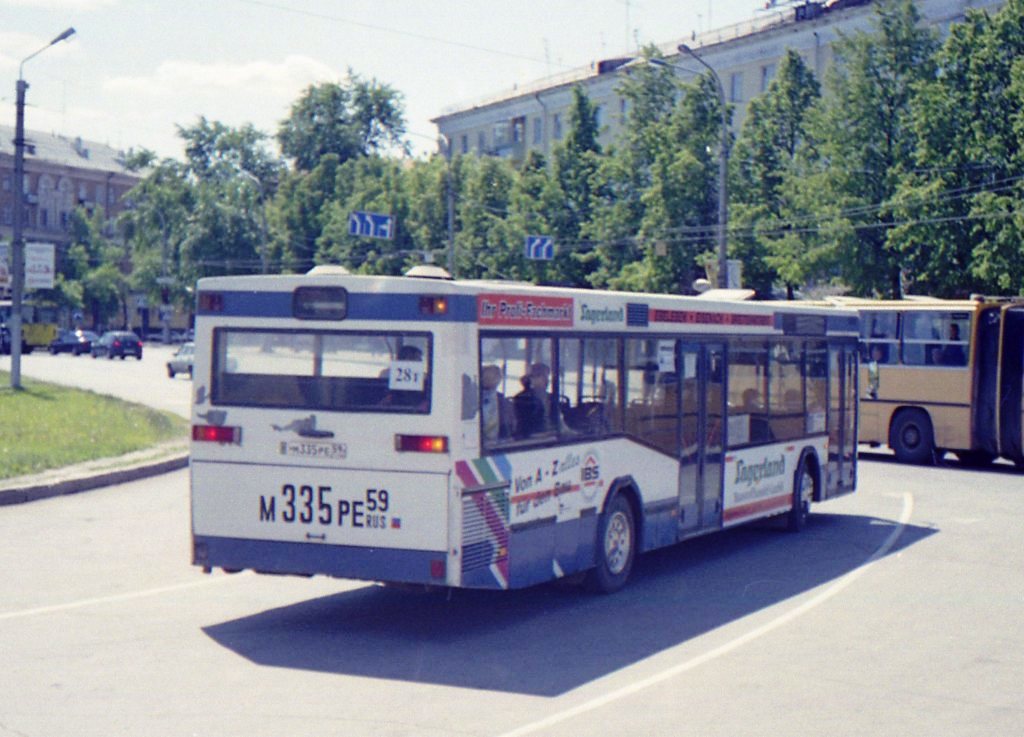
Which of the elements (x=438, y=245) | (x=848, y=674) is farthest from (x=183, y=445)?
(x=438, y=245)

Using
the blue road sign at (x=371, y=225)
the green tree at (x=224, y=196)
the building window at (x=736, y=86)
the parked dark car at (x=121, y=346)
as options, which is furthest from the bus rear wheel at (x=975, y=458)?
the green tree at (x=224, y=196)

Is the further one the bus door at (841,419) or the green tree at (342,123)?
the green tree at (342,123)

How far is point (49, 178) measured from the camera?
126938 mm

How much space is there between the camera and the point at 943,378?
982 inches

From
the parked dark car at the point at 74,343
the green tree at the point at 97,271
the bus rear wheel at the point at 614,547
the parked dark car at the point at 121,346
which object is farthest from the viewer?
the green tree at the point at 97,271

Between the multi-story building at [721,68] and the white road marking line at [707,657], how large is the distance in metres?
31.9

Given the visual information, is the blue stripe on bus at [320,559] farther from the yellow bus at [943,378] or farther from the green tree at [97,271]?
the green tree at [97,271]

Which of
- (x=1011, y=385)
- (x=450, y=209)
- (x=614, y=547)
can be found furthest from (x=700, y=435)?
(x=450, y=209)

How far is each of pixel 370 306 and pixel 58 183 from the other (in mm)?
126090

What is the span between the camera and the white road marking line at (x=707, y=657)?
7.49m

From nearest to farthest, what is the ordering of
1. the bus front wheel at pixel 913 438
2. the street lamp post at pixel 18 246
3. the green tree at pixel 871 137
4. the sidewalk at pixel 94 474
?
the sidewalk at pixel 94 474
the bus front wheel at pixel 913 438
the street lamp post at pixel 18 246
the green tree at pixel 871 137

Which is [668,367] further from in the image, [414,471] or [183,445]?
[183,445]

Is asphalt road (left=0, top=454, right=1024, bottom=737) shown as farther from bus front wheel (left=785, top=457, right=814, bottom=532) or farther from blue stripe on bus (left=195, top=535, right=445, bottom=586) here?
bus front wheel (left=785, top=457, right=814, bottom=532)

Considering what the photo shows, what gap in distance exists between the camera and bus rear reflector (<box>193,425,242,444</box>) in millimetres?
9875
